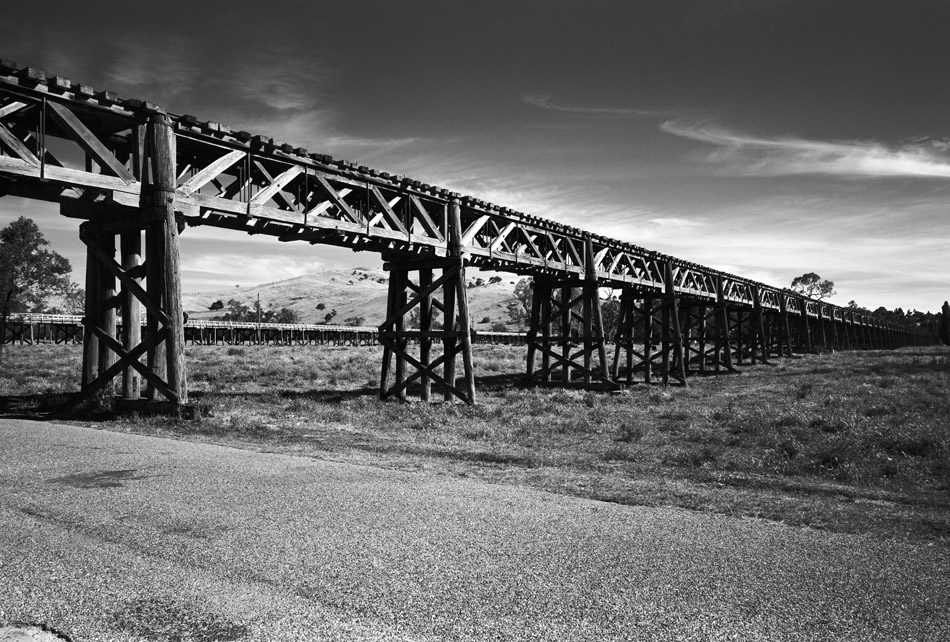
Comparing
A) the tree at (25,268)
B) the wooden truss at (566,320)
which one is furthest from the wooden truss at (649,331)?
the tree at (25,268)

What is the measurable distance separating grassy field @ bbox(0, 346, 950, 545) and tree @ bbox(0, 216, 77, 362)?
Result: 1642 cm

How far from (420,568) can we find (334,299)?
161m

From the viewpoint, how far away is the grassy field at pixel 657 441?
659 cm

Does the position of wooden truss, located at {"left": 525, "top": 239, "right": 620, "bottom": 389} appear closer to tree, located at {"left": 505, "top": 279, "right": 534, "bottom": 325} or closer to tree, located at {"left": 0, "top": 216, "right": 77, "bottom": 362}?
tree, located at {"left": 0, "top": 216, "right": 77, "bottom": 362}

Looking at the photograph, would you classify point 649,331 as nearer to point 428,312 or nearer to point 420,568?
point 428,312

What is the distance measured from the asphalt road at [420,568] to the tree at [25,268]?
3200 cm

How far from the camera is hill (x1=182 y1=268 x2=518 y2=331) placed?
131375mm

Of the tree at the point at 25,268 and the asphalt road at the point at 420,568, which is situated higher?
the tree at the point at 25,268

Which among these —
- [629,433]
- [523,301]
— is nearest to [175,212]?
[629,433]

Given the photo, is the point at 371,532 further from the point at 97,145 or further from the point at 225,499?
the point at 97,145

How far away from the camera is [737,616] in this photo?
3518mm

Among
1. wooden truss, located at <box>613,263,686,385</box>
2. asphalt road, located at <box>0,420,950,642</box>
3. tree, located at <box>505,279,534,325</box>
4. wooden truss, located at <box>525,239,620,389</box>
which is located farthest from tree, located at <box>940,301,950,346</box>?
asphalt road, located at <box>0,420,950,642</box>

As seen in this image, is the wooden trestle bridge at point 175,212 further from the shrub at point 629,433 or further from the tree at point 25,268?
the tree at point 25,268

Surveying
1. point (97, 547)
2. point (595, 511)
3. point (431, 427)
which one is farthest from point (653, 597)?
point (431, 427)
